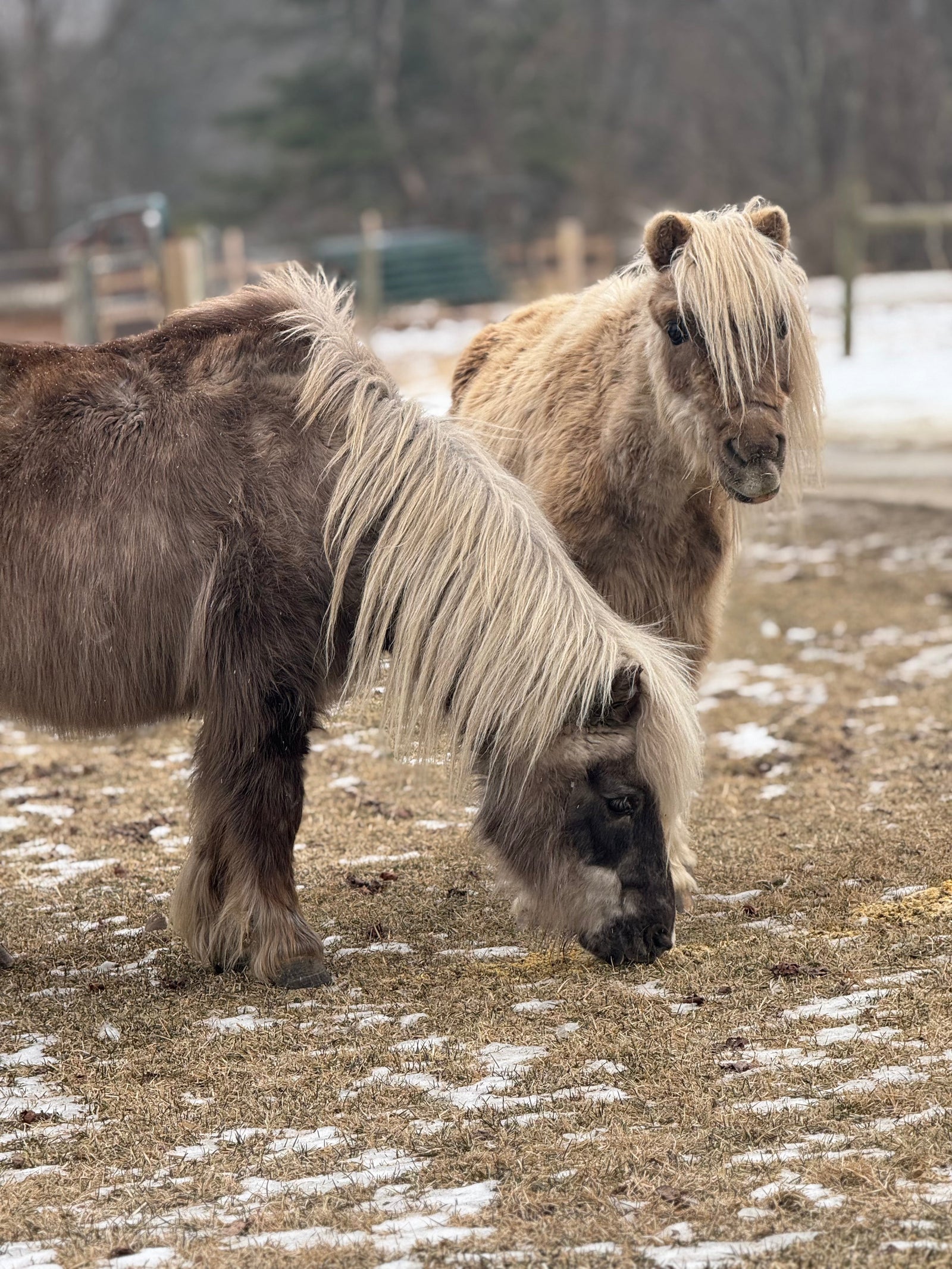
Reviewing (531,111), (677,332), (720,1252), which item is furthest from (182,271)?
(531,111)

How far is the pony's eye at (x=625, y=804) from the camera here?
3.84 meters

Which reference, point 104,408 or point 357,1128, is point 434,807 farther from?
point 357,1128

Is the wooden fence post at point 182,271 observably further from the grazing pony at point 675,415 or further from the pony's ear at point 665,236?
the pony's ear at point 665,236

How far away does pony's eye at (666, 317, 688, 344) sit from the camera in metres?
4.35

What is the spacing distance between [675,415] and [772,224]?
2.33ft

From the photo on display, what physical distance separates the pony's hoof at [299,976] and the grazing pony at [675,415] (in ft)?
4.57

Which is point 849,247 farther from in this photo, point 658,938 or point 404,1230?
point 404,1230

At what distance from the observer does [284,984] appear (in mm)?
4012

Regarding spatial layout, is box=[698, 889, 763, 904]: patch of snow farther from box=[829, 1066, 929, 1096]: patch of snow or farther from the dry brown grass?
box=[829, 1066, 929, 1096]: patch of snow

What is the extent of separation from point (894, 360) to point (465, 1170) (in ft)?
42.6

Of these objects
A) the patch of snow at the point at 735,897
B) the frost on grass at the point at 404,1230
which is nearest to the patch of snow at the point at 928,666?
the patch of snow at the point at 735,897

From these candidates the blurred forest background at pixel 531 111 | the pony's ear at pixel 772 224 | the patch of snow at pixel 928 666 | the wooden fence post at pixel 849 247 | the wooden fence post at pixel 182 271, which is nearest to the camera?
the pony's ear at pixel 772 224

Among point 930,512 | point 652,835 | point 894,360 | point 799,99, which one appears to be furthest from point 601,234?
point 652,835

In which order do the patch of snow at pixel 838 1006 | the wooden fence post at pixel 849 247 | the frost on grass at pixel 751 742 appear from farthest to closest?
1. the wooden fence post at pixel 849 247
2. the frost on grass at pixel 751 742
3. the patch of snow at pixel 838 1006
